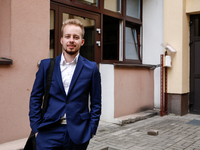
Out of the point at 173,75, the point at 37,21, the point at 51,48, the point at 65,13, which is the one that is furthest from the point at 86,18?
the point at 173,75

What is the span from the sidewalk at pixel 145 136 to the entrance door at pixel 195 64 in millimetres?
914

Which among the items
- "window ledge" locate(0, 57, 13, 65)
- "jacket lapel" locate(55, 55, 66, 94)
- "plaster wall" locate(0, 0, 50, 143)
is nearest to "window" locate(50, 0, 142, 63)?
"plaster wall" locate(0, 0, 50, 143)

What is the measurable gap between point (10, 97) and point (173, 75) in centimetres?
528

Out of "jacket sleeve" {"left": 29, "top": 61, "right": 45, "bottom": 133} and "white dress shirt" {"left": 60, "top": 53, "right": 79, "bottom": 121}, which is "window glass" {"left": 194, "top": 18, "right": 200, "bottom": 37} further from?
"jacket sleeve" {"left": 29, "top": 61, "right": 45, "bottom": 133}

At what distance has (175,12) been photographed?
782 centimetres

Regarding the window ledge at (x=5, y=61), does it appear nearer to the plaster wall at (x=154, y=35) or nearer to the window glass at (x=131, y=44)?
the window glass at (x=131, y=44)

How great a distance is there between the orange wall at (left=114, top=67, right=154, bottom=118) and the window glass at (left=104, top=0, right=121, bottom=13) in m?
1.86

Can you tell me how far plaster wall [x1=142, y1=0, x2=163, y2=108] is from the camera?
8.30 meters

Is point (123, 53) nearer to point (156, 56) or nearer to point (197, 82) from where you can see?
point (156, 56)

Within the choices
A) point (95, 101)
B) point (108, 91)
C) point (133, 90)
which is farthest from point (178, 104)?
point (95, 101)

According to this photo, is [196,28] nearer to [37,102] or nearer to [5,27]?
[5,27]

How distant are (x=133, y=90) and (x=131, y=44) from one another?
1682mm

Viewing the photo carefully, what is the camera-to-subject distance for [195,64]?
8.01 m

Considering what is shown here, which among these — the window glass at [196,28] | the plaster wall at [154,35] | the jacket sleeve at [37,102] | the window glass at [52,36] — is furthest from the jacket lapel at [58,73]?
the window glass at [196,28]
